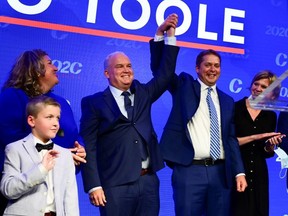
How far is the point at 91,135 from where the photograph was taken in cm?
284

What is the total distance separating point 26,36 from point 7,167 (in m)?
1.58

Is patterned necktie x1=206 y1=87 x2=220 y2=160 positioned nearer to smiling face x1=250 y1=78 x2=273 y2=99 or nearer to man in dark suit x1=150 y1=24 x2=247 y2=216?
man in dark suit x1=150 y1=24 x2=247 y2=216

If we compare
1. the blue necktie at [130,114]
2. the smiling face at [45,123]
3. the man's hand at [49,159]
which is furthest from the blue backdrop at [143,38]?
the man's hand at [49,159]

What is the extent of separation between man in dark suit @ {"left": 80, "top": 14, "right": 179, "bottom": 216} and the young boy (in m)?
0.31

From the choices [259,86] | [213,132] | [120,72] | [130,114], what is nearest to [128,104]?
[130,114]

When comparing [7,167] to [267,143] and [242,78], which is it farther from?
[242,78]

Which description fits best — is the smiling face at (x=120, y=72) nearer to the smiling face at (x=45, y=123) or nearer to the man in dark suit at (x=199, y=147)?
the man in dark suit at (x=199, y=147)

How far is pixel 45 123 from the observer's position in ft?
7.91

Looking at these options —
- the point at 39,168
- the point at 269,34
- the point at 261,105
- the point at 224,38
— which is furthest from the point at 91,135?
the point at 269,34

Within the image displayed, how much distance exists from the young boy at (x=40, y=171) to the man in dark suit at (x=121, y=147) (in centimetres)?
31

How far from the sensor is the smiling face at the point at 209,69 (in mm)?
3221

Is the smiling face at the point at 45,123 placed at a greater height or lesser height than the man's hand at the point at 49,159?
greater

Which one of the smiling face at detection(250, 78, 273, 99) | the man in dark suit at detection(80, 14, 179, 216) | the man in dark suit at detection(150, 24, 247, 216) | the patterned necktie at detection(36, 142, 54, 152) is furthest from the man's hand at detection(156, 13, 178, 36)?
the patterned necktie at detection(36, 142, 54, 152)

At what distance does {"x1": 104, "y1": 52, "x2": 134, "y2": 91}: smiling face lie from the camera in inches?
117
